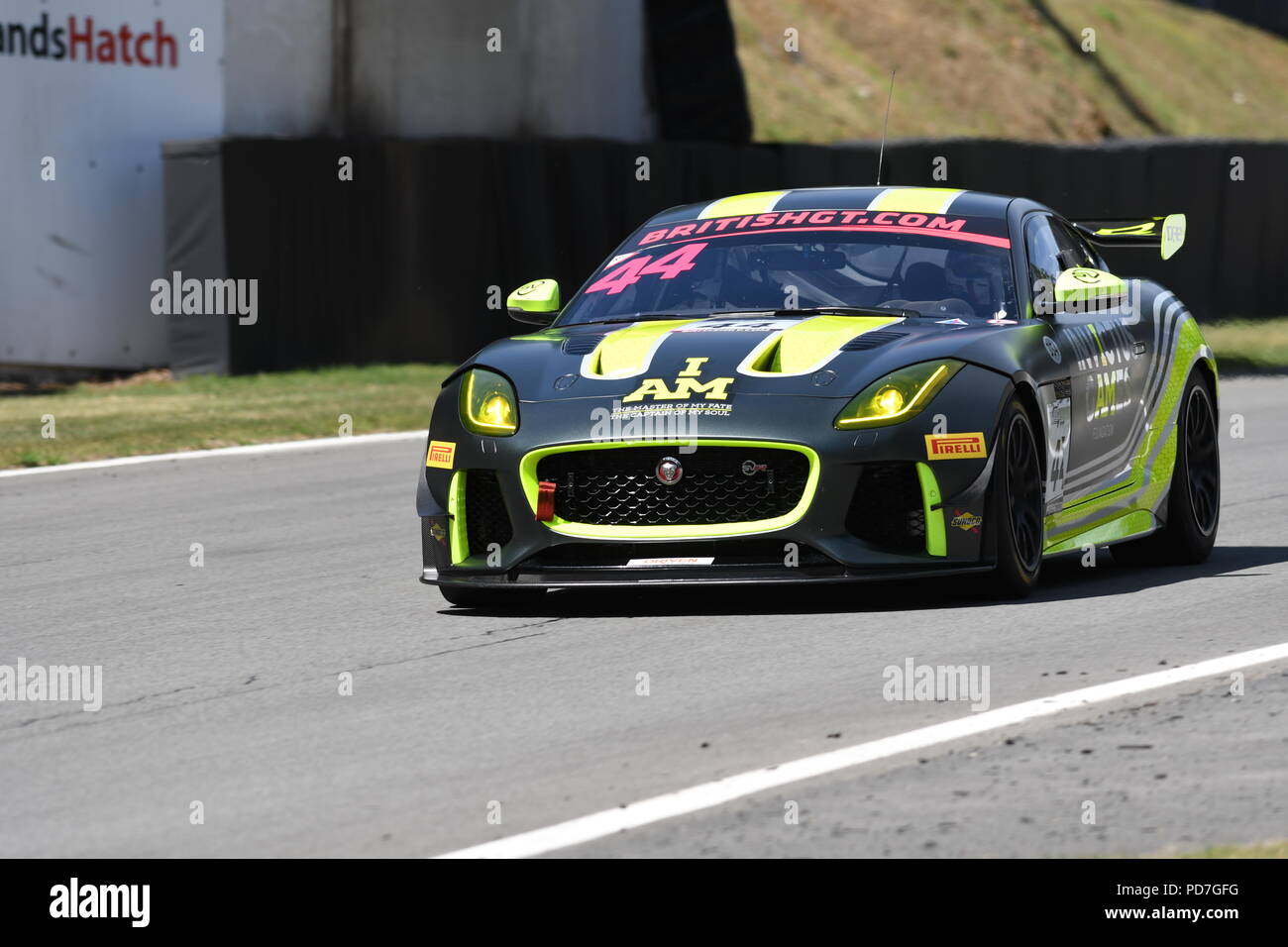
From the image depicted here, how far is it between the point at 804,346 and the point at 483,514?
3.97 ft

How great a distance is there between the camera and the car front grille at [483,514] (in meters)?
7.57

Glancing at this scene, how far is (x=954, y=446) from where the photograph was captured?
24.0ft

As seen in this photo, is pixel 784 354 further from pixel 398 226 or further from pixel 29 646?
pixel 398 226

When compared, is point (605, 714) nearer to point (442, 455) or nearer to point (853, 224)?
point (442, 455)

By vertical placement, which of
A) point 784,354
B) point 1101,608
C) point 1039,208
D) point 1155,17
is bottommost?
point 1101,608

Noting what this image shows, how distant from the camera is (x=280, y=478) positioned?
13.2m

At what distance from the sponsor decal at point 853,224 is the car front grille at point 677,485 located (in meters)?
1.59

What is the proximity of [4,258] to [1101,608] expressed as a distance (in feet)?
47.0

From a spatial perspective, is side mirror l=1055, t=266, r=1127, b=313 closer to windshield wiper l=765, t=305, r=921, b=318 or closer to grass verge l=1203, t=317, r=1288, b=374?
windshield wiper l=765, t=305, r=921, b=318

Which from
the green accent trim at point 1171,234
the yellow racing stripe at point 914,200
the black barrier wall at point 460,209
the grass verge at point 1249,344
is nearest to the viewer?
the yellow racing stripe at point 914,200

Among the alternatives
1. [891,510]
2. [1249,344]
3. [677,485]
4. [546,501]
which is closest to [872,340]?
[891,510]

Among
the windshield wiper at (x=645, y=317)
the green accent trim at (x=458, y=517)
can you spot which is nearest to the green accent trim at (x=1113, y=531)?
the windshield wiper at (x=645, y=317)

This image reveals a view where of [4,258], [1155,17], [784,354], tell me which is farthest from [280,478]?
[1155,17]

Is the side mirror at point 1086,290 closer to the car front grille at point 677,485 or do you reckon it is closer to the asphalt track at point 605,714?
the asphalt track at point 605,714
